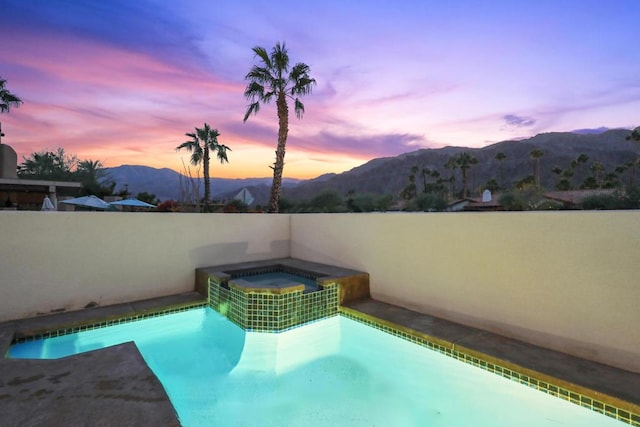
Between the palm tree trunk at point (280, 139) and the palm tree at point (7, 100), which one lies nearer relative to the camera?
the palm tree trunk at point (280, 139)

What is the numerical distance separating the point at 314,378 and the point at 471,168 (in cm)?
5750

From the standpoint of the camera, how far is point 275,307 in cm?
356

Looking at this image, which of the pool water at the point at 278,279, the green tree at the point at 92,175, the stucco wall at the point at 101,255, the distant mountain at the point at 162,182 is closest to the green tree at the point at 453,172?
the distant mountain at the point at 162,182

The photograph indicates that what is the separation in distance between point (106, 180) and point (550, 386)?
3052cm

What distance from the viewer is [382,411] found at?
107 inches

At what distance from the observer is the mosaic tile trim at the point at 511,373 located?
1938 mm

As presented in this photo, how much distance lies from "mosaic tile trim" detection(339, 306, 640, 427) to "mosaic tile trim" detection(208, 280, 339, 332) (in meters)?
0.51

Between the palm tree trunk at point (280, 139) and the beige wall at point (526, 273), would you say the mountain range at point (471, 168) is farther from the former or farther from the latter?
the beige wall at point (526, 273)

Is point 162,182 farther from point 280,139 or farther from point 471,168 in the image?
point 280,139

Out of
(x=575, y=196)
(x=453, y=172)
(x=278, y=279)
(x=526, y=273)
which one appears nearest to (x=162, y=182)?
(x=453, y=172)

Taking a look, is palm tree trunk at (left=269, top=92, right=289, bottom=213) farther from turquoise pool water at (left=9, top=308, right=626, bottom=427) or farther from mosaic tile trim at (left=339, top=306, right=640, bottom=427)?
mosaic tile trim at (left=339, top=306, right=640, bottom=427)

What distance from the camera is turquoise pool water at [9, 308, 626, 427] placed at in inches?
99.7

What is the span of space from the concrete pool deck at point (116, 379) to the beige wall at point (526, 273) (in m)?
0.19

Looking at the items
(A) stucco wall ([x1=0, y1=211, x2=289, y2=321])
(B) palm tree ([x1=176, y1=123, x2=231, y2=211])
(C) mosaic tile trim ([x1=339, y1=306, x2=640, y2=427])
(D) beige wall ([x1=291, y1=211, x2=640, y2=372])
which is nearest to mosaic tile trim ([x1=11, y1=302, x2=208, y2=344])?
(A) stucco wall ([x1=0, y1=211, x2=289, y2=321])
